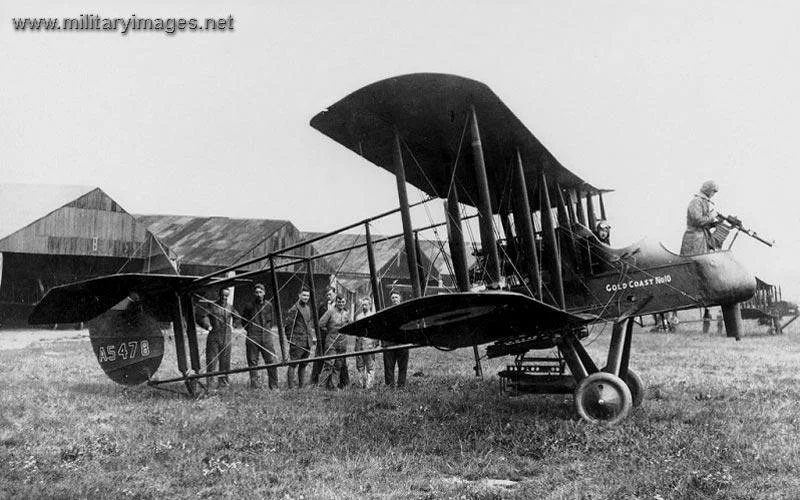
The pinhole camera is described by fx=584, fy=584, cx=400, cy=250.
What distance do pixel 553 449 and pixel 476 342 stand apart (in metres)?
1.56

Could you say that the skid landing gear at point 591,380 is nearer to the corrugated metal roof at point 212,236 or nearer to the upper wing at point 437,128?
the upper wing at point 437,128

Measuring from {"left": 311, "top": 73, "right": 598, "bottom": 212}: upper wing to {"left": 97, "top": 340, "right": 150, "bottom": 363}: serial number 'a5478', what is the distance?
15.6 feet

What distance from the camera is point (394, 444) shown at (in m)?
5.90

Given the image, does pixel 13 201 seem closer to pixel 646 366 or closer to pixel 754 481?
pixel 646 366

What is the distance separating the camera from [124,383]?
8836 mm

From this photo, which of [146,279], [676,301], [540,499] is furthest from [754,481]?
[146,279]

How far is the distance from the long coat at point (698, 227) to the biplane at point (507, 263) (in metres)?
0.19

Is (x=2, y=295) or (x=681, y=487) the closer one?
(x=681, y=487)

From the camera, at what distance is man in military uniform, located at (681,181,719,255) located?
22.4 feet

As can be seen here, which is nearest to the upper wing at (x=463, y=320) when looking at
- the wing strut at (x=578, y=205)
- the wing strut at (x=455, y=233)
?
the wing strut at (x=455, y=233)

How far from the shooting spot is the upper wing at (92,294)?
7988mm

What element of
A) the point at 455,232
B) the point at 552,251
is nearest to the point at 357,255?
the point at 455,232
